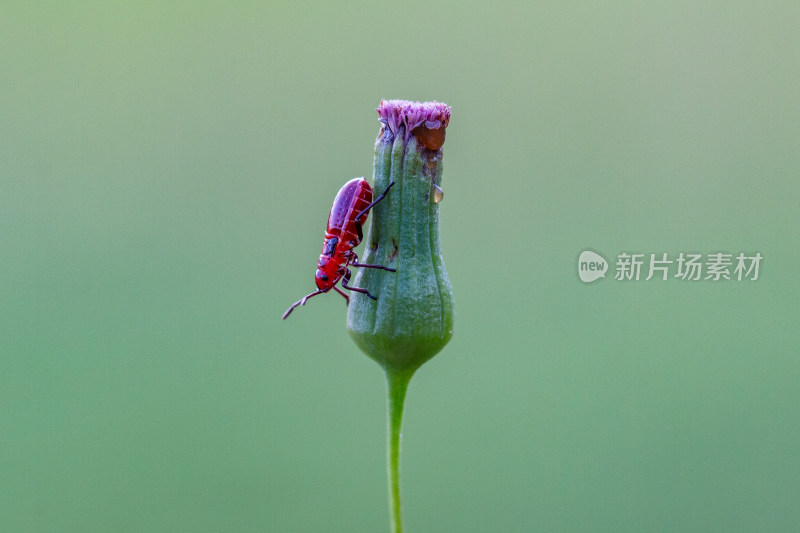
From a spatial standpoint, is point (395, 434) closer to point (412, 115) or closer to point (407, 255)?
point (407, 255)

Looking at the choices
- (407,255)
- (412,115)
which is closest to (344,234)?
(407,255)

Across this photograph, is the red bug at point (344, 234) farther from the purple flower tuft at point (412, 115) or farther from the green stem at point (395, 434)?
the green stem at point (395, 434)

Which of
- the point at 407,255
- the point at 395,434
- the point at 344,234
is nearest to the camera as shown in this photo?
the point at 395,434

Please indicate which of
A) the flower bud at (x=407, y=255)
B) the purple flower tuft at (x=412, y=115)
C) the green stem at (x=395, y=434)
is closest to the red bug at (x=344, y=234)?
the flower bud at (x=407, y=255)

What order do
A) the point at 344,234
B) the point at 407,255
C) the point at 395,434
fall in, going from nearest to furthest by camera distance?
the point at 395,434
the point at 407,255
the point at 344,234

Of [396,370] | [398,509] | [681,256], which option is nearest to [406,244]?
[396,370]

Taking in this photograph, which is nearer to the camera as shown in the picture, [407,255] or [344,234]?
[407,255]

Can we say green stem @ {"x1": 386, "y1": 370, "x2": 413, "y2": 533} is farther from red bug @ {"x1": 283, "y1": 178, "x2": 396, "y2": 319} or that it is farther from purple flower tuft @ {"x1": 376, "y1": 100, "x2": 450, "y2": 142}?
purple flower tuft @ {"x1": 376, "y1": 100, "x2": 450, "y2": 142}
